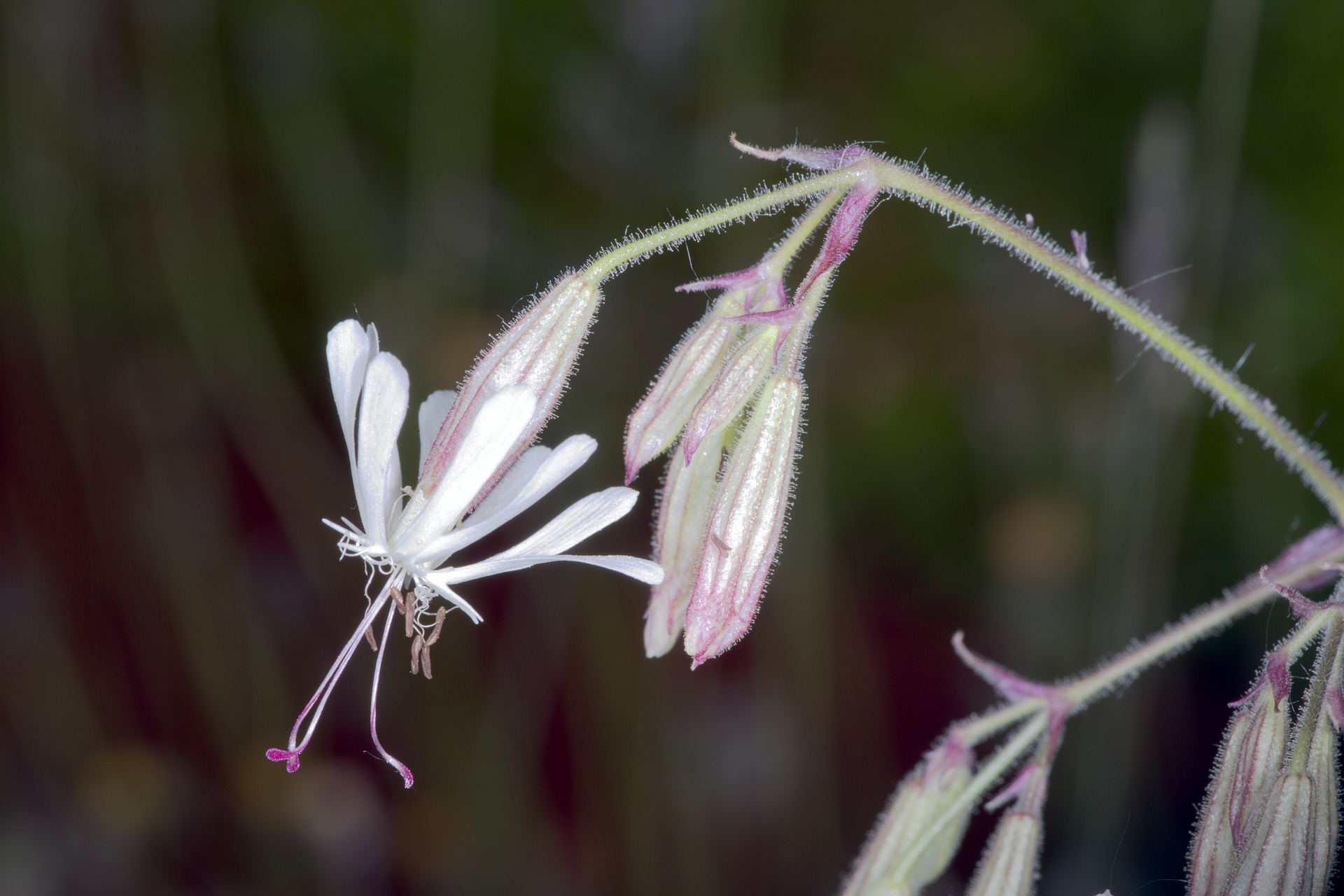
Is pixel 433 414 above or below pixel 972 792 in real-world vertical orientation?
above

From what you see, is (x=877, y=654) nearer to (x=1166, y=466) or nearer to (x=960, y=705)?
(x=960, y=705)

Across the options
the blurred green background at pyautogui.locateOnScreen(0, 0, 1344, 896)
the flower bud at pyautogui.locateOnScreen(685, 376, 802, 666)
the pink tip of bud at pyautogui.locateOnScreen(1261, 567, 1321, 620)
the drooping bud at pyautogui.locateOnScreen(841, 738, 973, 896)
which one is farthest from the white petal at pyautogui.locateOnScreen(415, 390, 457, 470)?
the blurred green background at pyautogui.locateOnScreen(0, 0, 1344, 896)

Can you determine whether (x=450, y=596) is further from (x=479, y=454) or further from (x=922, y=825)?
(x=922, y=825)

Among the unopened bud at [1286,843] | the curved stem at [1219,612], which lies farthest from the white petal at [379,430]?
the unopened bud at [1286,843]

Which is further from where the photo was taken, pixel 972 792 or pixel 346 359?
pixel 972 792

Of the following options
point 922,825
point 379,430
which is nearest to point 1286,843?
point 922,825

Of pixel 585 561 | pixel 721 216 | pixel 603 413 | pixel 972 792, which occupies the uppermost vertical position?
pixel 603 413

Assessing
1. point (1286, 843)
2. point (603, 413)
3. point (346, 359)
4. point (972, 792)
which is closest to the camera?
point (1286, 843)
